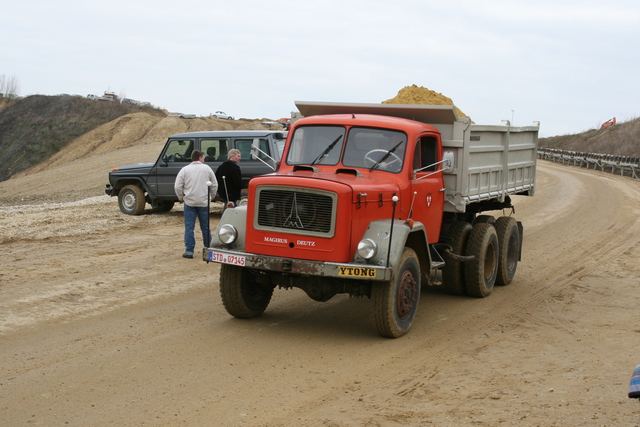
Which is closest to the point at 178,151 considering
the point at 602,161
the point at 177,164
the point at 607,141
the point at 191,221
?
the point at 177,164

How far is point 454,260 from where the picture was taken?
32.6ft

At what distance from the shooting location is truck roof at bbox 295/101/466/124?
9344mm

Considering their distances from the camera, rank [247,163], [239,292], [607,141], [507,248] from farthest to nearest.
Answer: [607,141], [247,163], [507,248], [239,292]

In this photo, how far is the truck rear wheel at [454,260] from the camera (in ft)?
32.7

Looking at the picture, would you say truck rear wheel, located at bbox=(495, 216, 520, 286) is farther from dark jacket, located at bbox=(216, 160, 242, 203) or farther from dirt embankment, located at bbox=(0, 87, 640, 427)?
dark jacket, located at bbox=(216, 160, 242, 203)

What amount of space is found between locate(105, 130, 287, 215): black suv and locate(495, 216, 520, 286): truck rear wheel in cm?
732

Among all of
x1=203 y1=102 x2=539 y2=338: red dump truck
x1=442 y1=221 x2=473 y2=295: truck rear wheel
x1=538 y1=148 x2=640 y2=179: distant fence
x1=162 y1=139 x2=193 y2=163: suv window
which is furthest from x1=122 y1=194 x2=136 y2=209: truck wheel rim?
x1=538 y1=148 x2=640 y2=179: distant fence

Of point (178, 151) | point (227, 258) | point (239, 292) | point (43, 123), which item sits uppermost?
point (43, 123)

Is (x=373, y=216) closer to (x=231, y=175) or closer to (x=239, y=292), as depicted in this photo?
(x=239, y=292)

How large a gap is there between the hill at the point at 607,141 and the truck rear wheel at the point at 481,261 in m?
43.3

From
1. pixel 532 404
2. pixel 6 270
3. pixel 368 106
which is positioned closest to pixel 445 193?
pixel 368 106

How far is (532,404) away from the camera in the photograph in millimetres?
5816

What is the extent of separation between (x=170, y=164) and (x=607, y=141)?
4908 centimetres

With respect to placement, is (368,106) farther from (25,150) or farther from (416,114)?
(25,150)
